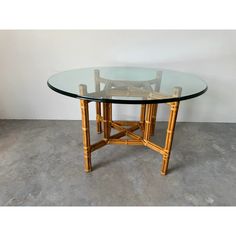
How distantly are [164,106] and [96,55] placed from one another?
107 centimetres

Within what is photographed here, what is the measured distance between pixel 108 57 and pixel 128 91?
960mm

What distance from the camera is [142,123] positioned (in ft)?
6.99

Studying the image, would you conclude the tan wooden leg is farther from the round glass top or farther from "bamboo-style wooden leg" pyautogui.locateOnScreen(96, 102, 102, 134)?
"bamboo-style wooden leg" pyautogui.locateOnScreen(96, 102, 102, 134)

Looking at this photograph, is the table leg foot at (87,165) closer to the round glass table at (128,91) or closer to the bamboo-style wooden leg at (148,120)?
the round glass table at (128,91)

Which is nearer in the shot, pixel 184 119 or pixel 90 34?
pixel 90 34

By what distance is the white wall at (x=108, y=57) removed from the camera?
7.25 feet

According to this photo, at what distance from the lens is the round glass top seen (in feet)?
4.45

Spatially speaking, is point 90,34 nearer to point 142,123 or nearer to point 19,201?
point 142,123

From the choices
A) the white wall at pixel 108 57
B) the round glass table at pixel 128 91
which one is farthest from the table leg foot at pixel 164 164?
the white wall at pixel 108 57

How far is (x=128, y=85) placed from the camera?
1.71 metres

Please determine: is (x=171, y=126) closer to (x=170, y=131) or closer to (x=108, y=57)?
(x=170, y=131)

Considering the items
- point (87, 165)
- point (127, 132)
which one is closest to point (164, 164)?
point (127, 132)

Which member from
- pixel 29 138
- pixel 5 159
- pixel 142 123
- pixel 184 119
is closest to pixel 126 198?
pixel 142 123

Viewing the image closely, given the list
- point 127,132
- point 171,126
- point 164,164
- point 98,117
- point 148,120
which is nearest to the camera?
point 171,126
